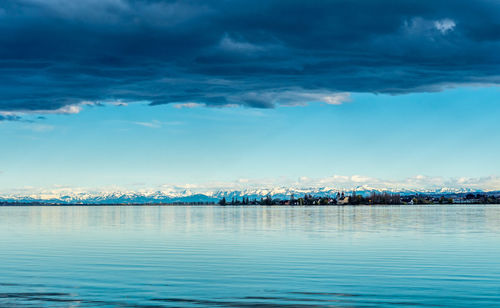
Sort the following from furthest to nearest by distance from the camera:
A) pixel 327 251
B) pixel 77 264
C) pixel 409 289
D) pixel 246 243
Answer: pixel 246 243 < pixel 327 251 < pixel 77 264 < pixel 409 289

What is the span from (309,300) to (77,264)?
24.4 metres

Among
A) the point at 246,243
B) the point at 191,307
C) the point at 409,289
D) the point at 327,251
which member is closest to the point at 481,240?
the point at 327,251

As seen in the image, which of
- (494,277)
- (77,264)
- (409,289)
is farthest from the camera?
(77,264)

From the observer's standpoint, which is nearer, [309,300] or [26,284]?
[309,300]

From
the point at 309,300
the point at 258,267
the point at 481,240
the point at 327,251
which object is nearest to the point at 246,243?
the point at 327,251

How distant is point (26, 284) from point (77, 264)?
37.6 feet

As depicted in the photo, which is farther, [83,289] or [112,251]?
[112,251]

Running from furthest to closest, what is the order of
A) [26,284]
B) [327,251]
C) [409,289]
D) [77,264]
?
[327,251] < [77,264] < [26,284] < [409,289]

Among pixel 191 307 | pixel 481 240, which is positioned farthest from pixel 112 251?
pixel 481 240

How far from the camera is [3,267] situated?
4566cm

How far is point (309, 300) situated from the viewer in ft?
101

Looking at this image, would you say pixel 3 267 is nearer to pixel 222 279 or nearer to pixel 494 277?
pixel 222 279

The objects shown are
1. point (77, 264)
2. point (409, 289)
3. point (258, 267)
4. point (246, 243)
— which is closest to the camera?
point (409, 289)

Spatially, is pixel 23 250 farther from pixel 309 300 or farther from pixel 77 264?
pixel 309 300
